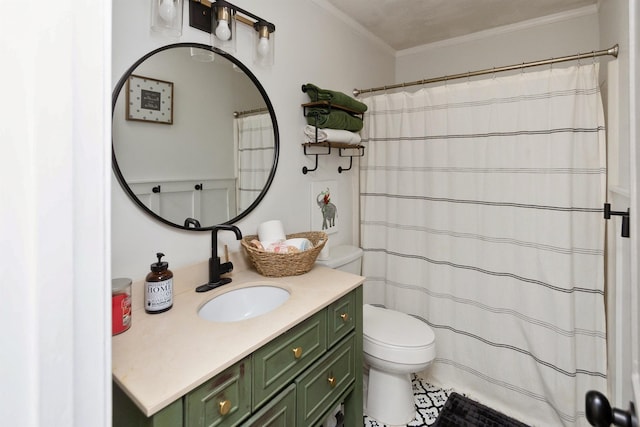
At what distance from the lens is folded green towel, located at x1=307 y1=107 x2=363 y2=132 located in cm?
179

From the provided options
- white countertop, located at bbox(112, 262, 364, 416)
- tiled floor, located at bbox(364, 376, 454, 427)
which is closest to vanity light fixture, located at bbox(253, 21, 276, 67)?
white countertop, located at bbox(112, 262, 364, 416)

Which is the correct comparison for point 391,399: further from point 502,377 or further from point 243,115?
point 243,115

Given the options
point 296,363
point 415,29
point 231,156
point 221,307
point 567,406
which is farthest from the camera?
point 415,29

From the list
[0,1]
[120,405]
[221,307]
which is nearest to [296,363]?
[221,307]

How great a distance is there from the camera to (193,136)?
53.4 inches

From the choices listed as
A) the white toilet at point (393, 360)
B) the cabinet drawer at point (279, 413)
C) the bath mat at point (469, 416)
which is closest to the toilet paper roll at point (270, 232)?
the white toilet at point (393, 360)

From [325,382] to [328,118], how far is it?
1341 millimetres

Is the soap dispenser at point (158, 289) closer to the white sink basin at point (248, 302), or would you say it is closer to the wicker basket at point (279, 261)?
the white sink basin at point (248, 302)

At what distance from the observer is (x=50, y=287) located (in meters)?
0.37

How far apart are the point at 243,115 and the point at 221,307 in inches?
35.9

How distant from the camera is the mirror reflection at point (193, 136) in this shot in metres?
1.18

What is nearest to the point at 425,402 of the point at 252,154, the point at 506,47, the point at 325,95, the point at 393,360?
the point at 393,360

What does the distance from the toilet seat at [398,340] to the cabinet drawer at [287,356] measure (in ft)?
1.66

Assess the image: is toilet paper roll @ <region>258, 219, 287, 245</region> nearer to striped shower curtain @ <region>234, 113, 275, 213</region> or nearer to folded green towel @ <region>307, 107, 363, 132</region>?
striped shower curtain @ <region>234, 113, 275, 213</region>
